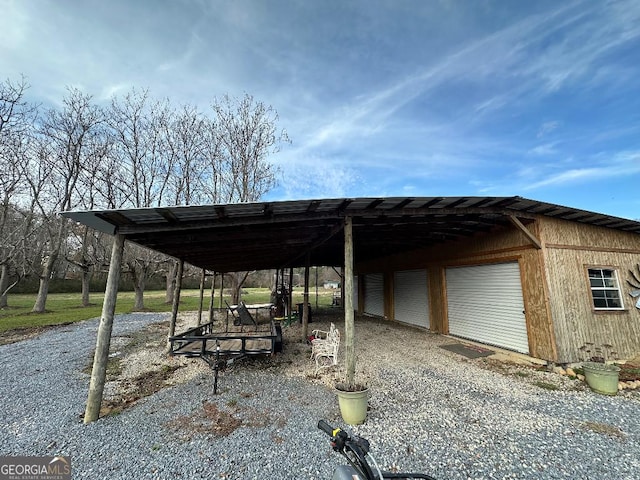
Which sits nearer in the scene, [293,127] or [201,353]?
[201,353]

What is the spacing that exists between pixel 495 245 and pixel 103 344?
27.7ft

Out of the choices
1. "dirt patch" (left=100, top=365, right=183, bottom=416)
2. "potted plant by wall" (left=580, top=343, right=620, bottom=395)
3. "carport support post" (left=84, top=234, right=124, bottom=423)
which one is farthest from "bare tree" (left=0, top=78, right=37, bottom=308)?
"potted plant by wall" (left=580, top=343, right=620, bottom=395)

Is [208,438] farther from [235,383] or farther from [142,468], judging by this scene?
[235,383]

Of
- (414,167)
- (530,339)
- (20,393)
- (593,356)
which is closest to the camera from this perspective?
(20,393)

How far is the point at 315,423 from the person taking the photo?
344 cm

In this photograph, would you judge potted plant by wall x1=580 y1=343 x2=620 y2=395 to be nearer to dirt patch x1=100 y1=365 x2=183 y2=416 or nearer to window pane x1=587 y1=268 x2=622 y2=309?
window pane x1=587 y1=268 x2=622 y2=309

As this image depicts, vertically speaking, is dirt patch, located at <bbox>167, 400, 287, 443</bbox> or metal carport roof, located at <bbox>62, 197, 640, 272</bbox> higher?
metal carport roof, located at <bbox>62, 197, 640, 272</bbox>

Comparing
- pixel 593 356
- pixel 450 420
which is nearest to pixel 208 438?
pixel 450 420

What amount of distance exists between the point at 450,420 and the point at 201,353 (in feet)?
14.3

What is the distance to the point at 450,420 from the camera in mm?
3432

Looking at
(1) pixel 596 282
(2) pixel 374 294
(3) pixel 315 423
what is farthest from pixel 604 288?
(2) pixel 374 294

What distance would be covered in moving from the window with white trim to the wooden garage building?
0.08 ft

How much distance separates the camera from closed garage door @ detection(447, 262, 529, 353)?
634 centimetres

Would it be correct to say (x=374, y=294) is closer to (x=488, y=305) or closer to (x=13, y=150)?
(x=488, y=305)
